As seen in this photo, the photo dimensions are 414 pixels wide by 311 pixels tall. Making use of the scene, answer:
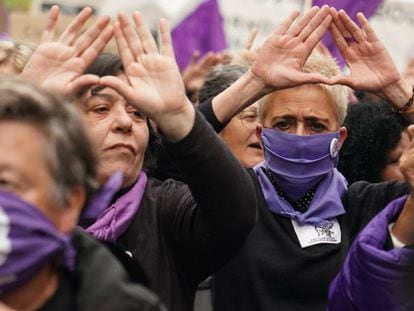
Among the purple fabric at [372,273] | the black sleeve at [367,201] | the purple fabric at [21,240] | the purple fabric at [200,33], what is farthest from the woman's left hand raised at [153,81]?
the purple fabric at [200,33]

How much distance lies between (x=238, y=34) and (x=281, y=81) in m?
4.57

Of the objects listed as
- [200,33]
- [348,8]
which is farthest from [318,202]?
[200,33]

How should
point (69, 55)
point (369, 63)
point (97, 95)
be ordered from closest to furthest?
point (69, 55), point (97, 95), point (369, 63)

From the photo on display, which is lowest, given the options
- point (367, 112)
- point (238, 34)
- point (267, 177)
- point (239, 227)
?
point (238, 34)

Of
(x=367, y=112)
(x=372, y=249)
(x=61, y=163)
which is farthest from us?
(x=367, y=112)

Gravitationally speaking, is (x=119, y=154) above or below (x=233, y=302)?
above

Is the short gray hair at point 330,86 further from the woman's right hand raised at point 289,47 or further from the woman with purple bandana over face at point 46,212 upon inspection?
the woman with purple bandana over face at point 46,212

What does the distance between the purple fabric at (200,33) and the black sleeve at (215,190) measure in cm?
406

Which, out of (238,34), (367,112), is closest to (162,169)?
(367,112)

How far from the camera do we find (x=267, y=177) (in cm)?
415

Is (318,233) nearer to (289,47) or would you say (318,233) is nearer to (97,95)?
(289,47)

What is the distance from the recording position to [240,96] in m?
4.02

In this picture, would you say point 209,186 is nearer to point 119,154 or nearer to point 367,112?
point 119,154

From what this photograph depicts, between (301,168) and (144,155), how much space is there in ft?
1.86
